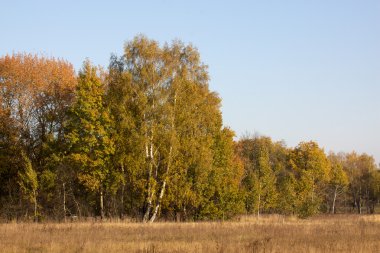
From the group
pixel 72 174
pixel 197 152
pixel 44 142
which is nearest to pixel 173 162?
pixel 197 152

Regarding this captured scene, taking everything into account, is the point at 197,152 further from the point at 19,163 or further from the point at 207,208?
the point at 19,163

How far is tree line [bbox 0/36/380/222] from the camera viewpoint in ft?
127

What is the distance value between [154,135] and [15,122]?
13175 millimetres

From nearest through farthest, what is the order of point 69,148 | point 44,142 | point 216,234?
1. point 216,234
2. point 69,148
3. point 44,142

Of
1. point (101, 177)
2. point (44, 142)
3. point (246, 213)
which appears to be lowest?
point (246, 213)

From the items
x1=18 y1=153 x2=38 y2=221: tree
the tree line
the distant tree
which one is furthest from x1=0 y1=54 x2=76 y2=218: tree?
the distant tree

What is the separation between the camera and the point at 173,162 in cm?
4078

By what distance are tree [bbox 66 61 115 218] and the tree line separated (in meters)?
0.08

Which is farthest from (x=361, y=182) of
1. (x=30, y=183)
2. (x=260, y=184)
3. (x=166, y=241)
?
(x=166, y=241)

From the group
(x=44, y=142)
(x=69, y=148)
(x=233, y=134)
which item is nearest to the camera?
(x=69, y=148)

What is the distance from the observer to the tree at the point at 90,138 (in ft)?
124

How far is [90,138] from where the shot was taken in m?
38.1

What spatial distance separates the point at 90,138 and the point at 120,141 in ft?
9.01

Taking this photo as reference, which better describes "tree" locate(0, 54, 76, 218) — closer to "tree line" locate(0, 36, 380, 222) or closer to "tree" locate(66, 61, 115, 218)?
"tree line" locate(0, 36, 380, 222)
